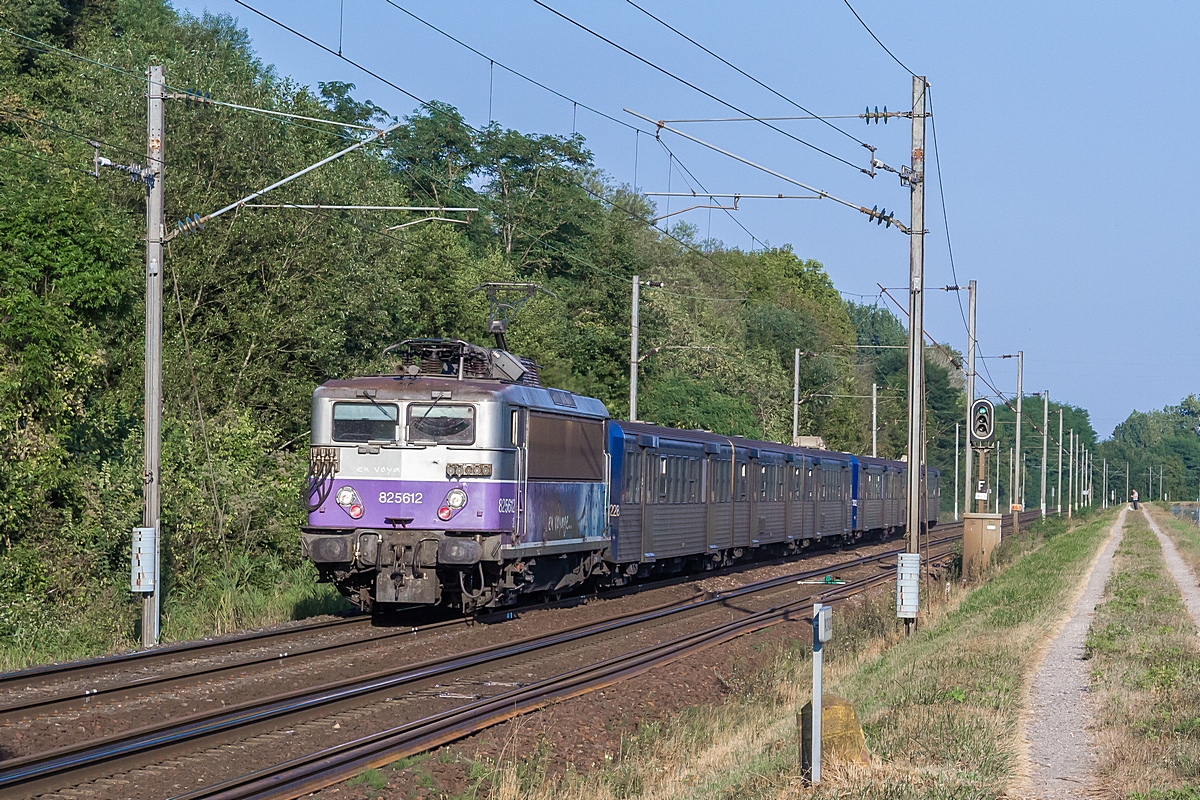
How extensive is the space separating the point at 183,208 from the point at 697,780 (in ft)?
72.3

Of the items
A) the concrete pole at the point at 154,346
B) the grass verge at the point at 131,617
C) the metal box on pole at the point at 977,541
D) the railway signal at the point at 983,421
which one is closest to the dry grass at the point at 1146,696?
the railway signal at the point at 983,421

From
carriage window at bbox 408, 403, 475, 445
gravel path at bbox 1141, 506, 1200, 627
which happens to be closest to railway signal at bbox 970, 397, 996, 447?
gravel path at bbox 1141, 506, 1200, 627

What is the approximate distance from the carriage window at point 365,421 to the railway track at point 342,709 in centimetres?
343

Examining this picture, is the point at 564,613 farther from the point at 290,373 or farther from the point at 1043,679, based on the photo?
the point at 290,373

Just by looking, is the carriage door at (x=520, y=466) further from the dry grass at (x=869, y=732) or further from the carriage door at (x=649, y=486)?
the carriage door at (x=649, y=486)

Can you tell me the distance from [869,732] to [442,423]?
8.64 meters

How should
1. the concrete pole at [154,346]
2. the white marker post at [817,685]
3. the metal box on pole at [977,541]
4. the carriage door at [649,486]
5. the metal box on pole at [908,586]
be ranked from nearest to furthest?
the white marker post at [817,685] < the concrete pole at [154,346] < the metal box on pole at [908,586] < the carriage door at [649,486] < the metal box on pole at [977,541]

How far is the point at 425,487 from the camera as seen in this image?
1823 centimetres

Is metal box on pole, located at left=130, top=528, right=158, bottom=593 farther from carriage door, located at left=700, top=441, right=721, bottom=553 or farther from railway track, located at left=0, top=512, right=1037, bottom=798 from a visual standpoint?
carriage door, located at left=700, top=441, right=721, bottom=553

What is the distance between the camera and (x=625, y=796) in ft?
34.4

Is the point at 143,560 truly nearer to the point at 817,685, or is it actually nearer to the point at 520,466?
the point at 520,466

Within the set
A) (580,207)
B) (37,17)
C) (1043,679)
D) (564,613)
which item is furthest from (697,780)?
(580,207)

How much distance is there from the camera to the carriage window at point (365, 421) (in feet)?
60.8

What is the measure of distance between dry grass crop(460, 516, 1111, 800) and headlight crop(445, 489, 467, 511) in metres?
4.49
